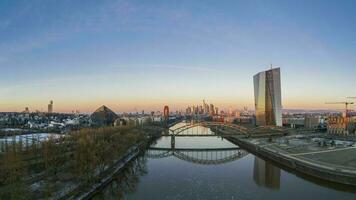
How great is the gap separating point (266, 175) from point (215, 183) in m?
7.54

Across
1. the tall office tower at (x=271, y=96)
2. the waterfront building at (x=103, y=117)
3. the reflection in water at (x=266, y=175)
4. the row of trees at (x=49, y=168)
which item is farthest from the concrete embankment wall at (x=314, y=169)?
the waterfront building at (x=103, y=117)

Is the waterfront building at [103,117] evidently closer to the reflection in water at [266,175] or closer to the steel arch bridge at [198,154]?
the steel arch bridge at [198,154]

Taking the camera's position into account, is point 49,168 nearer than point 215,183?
Yes

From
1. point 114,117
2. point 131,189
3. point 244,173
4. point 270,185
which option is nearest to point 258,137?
point 244,173

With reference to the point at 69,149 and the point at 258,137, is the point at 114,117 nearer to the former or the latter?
the point at 258,137

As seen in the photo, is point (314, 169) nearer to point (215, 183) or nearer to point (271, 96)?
point (215, 183)

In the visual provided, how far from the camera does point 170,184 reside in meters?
31.9

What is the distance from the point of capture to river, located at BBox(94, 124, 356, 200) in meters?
27.5

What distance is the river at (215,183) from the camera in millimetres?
27547

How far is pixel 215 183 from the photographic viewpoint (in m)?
32.5

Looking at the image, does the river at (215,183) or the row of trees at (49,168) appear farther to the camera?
the river at (215,183)

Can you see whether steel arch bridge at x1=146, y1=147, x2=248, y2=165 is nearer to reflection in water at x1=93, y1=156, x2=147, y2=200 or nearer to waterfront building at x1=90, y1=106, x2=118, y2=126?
reflection in water at x1=93, y1=156, x2=147, y2=200

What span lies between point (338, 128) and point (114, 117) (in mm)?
78516

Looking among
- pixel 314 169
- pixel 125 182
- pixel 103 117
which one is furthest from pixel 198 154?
pixel 103 117
